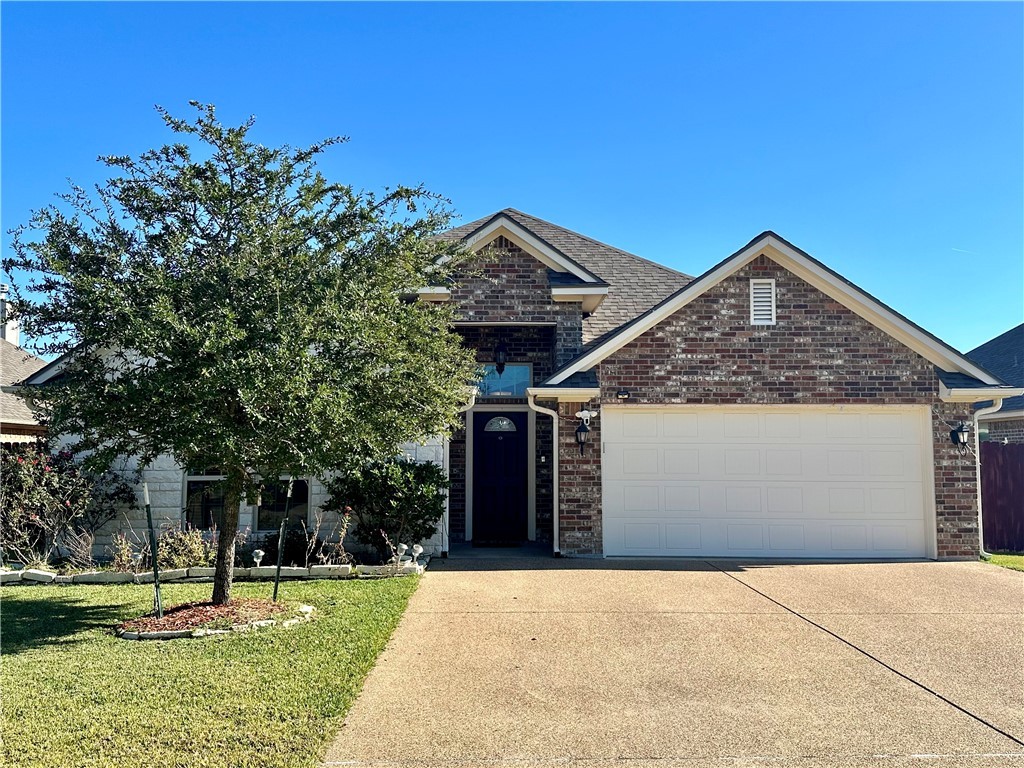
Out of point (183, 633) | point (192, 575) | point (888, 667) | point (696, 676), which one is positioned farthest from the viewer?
point (192, 575)

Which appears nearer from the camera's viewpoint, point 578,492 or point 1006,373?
point 578,492

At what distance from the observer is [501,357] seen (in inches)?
522

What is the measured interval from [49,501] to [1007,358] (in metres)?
22.5

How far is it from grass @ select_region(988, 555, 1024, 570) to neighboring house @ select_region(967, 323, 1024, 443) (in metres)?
2.15

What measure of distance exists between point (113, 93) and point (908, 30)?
35.2 feet

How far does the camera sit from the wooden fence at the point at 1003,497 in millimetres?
13164

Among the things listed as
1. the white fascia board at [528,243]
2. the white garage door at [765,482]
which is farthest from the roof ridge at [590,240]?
the white garage door at [765,482]

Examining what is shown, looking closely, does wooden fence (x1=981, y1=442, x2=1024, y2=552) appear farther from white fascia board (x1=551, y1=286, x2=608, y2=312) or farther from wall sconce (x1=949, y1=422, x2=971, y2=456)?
white fascia board (x1=551, y1=286, x2=608, y2=312)

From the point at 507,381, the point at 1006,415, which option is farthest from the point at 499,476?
the point at 1006,415

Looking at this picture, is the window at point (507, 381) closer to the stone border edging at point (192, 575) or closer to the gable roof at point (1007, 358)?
the stone border edging at point (192, 575)

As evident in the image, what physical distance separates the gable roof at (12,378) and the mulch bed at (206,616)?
5745 mm

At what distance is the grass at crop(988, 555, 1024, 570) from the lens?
10961mm

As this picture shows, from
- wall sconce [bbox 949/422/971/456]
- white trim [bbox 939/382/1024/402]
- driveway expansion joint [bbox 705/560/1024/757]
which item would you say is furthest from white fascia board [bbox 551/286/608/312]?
wall sconce [bbox 949/422/971/456]

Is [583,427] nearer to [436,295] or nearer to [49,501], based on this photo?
[436,295]
